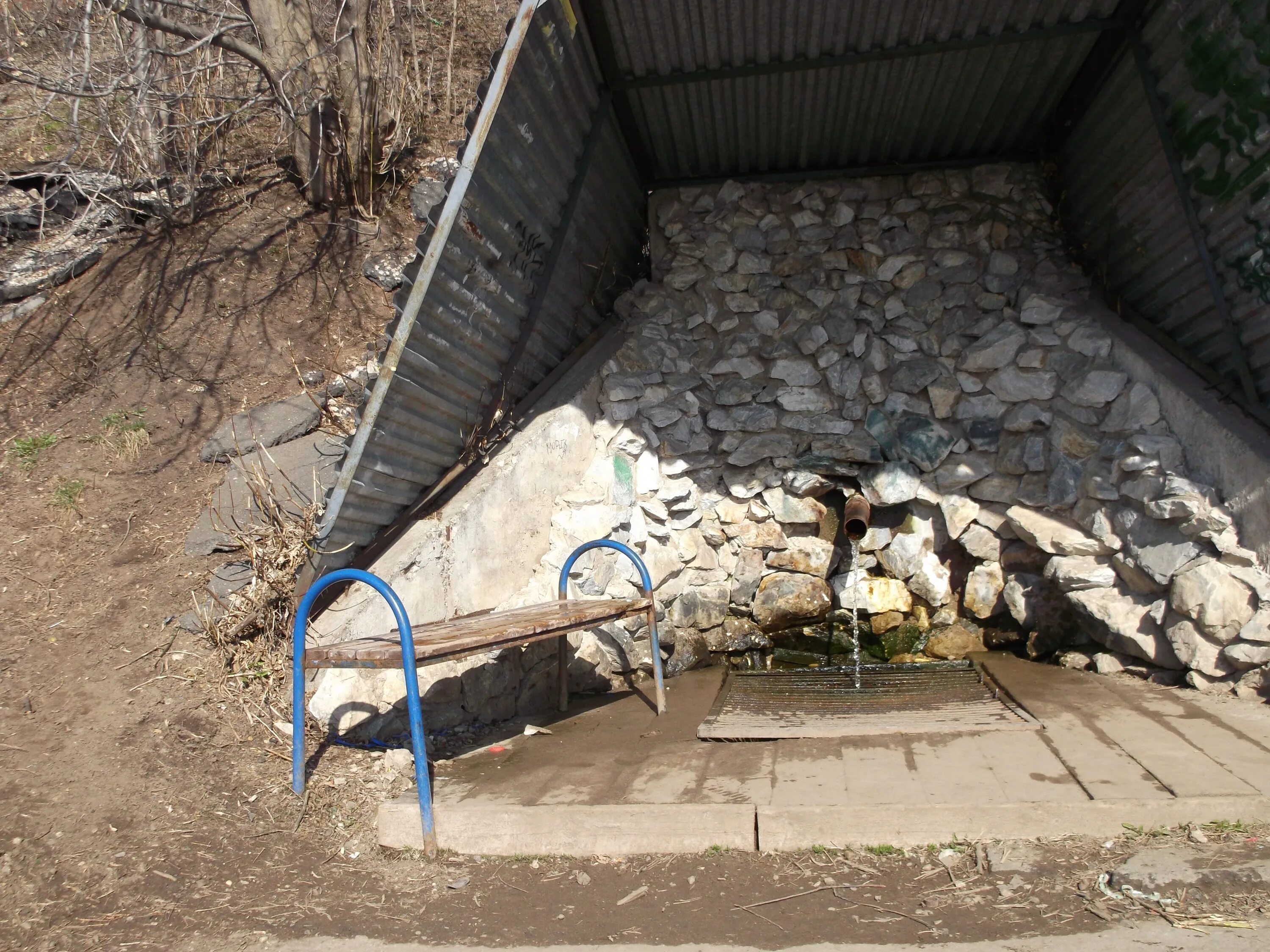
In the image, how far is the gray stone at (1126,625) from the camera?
4.42 m

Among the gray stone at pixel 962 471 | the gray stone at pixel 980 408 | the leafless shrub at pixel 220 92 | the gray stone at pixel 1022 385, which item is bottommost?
the gray stone at pixel 962 471

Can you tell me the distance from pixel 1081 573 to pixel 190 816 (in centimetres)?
444

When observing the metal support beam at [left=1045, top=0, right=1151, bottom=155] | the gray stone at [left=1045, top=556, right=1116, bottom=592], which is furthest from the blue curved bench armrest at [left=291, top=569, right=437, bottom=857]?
the metal support beam at [left=1045, top=0, right=1151, bottom=155]

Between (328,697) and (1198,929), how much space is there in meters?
3.16

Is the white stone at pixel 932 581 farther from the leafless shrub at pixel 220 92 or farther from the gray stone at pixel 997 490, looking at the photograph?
the leafless shrub at pixel 220 92

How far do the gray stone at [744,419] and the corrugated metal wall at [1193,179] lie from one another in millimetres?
2260

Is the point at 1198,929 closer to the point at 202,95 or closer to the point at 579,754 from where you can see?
the point at 579,754

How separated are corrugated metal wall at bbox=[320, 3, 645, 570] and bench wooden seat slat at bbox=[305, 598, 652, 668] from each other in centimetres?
71

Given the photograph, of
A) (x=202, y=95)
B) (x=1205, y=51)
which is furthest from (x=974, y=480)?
(x=202, y=95)

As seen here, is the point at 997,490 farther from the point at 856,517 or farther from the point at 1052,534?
the point at 856,517

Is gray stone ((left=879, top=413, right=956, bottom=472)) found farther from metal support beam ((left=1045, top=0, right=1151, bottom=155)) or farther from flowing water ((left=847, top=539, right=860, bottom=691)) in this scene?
metal support beam ((left=1045, top=0, right=1151, bottom=155))

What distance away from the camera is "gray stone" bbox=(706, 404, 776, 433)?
18.9ft

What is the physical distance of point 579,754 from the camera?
3.79 m

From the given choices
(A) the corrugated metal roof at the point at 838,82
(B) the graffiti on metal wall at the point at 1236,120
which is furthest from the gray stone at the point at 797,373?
(B) the graffiti on metal wall at the point at 1236,120
